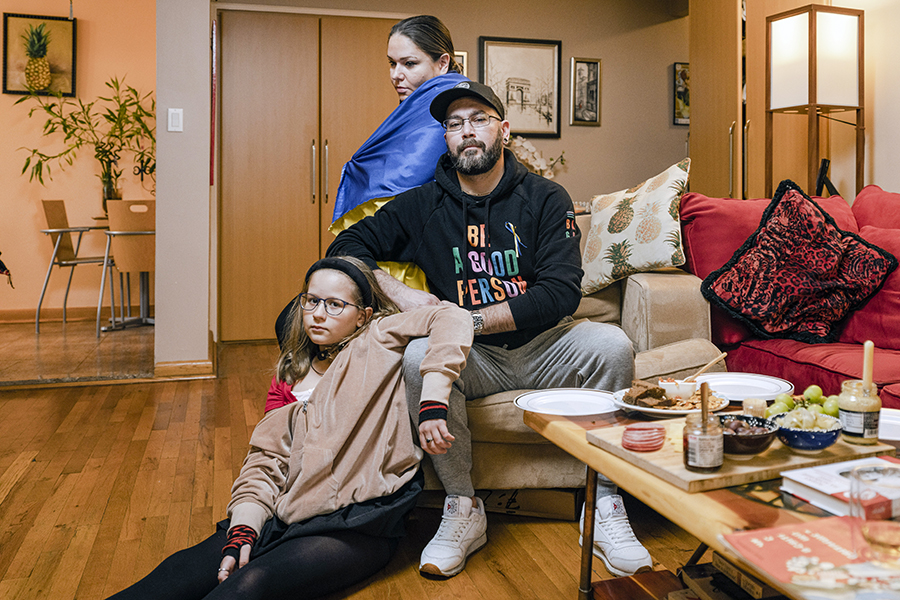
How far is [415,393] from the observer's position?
1523 mm

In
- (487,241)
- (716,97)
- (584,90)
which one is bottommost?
(487,241)

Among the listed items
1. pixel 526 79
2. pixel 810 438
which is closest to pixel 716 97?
pixel 526 79

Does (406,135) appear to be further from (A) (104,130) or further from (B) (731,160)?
(A) (104,130)

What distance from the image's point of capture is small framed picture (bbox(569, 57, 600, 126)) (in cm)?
486

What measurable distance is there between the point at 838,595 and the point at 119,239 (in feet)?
15.0

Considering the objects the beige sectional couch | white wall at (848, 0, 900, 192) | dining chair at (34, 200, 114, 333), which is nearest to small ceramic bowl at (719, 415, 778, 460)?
the beige sectional couch

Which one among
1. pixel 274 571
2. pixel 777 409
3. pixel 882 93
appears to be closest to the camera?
pixel 777 409

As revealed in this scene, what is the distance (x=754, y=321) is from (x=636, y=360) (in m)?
0.47

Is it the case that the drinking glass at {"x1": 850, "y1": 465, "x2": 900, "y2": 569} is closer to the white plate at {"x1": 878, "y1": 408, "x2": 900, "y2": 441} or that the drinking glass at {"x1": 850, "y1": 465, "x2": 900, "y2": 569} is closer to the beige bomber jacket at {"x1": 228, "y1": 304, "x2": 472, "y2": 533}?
the white plate at {"x1": 878, "y1": 408, "x2": 900, "y2": 441}

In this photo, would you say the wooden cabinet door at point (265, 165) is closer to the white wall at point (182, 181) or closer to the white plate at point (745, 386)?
the white wall at point (182, 181)

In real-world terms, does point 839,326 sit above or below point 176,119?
below

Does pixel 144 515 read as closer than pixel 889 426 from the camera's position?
No

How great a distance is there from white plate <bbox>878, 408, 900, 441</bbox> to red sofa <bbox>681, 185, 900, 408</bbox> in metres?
0.41

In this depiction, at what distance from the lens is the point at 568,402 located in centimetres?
132
